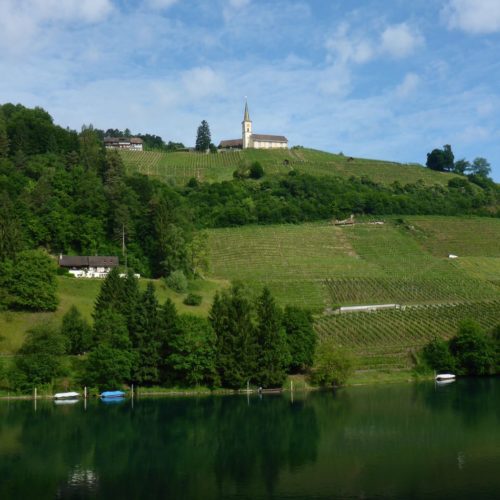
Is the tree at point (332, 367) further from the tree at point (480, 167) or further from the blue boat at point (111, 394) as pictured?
the tree at point (480, 167)

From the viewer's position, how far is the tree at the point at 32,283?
6297 cm

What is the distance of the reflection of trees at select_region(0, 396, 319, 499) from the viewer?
30.2 metres

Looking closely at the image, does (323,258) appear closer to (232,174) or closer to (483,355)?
(483,355)

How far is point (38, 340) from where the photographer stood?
2180 inches

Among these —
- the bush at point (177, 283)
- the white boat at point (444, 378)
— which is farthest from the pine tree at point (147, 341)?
the white boat at point (444, 378)

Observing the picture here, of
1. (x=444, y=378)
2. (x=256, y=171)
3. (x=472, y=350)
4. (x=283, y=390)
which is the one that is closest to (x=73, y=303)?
(x=283, y=390)

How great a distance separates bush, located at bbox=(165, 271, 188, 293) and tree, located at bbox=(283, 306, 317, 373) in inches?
648

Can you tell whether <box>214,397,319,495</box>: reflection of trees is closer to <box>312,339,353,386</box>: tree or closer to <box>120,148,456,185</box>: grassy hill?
<box>312,339,353,386</box>: tree

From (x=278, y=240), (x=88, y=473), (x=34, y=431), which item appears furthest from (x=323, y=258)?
(x=88, y=473)

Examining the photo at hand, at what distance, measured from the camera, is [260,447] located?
38.1 meters

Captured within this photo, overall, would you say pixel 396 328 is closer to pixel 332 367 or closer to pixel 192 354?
pixel 332 367

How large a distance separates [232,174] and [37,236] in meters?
Result: 68.4

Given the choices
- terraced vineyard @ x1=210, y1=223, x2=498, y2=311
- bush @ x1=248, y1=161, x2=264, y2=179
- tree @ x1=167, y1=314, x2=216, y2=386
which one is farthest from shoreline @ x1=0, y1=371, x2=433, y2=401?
bush @ x1=248, y1=161, x2=264, y2=179

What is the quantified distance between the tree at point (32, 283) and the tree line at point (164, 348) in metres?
5.29
